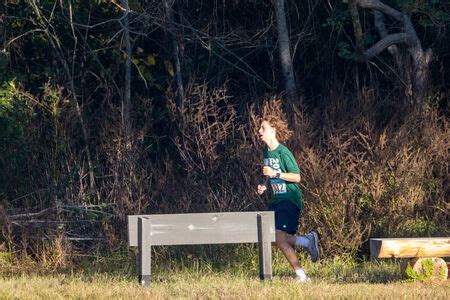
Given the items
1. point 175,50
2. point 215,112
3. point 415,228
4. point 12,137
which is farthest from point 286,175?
point 175,50

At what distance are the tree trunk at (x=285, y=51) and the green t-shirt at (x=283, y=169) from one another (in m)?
6.91

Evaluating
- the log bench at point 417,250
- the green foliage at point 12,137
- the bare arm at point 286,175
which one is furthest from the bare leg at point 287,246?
the green foliage at point 12,137

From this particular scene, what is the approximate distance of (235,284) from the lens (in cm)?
1195

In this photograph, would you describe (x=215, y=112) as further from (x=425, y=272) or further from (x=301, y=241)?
(x=425, y=272)

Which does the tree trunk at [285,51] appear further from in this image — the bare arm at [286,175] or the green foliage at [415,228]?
the bare arm at [286,175]

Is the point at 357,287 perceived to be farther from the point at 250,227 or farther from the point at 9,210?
the point at 9,210

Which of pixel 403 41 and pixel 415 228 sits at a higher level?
pixel 403 41

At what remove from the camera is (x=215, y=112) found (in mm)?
17156

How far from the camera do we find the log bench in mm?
11586

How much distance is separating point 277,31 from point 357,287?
9576mm

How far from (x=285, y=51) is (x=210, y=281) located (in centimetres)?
787

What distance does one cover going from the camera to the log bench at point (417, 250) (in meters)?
11.6

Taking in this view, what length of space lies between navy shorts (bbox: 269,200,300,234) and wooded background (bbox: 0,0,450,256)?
10.1 feet

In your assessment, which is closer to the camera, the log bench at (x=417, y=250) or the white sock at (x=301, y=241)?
the log bench at (x=417, y=250)
